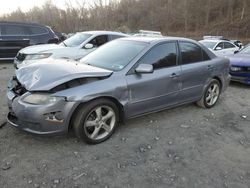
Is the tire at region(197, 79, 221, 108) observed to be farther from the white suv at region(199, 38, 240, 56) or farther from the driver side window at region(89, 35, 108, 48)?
the white suv at region(199, 38, 240, 56)

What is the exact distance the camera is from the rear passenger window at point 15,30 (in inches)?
432

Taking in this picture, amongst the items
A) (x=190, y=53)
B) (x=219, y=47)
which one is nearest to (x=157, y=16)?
(x=219, y=47)

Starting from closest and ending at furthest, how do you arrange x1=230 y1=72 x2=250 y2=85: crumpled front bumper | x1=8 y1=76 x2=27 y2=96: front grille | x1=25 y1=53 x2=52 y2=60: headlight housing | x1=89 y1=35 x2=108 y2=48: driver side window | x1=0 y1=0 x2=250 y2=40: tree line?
x1=8 y1=76 x2=27 y2=96: front grille, x1=230 y1=72 x2=250 y2=85: crumpled front bumper, x1=25 y1=53 x2=52 y2=60: headlight housing, x1=89 y1=35 x2=108 y2=48: driver side window, x1=0 y1=0 x2=250 y2=40: tree line

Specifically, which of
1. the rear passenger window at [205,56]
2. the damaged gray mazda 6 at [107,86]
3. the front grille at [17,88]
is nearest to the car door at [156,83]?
the damaged gray mazda 6 at [107,86]

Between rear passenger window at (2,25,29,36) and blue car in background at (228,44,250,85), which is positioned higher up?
rear passenger window at (2,25,29,36)

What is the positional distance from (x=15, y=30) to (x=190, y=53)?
28.7 feet

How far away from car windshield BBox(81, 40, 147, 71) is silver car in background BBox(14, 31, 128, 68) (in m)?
2.94

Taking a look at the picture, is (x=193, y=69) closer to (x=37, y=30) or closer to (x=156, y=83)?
(x=156, y=83)

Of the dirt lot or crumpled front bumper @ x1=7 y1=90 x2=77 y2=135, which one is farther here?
crumpled front bumper @ x1=7 y1=90 x2=77 y2=135

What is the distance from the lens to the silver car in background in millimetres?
8039

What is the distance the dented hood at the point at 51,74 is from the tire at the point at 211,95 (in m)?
2.47

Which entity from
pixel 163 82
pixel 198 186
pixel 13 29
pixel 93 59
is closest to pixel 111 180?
pixel 198 186

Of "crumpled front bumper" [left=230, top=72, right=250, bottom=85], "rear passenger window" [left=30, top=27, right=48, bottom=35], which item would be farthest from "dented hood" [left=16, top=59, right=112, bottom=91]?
"rear passenger window" [left=30, top=27, right=48, bottom=35]

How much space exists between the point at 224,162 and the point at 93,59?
2.68m
